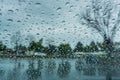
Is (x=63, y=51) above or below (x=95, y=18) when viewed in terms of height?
below

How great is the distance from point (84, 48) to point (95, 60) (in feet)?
29.3

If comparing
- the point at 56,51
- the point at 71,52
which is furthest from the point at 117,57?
the point at 56,51

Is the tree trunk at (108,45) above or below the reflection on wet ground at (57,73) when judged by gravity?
above

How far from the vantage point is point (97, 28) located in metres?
27.2

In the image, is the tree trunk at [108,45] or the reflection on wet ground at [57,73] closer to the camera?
the reflection on wet ground at [57,73]

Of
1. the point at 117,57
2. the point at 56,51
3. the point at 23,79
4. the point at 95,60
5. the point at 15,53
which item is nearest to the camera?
the point at 23,79

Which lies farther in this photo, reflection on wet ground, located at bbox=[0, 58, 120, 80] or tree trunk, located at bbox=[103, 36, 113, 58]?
tree trunk, located at bbox=[103, 36, 113, 58]

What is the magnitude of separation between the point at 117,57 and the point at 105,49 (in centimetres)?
267

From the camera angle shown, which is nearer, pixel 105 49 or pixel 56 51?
pixel 105 49

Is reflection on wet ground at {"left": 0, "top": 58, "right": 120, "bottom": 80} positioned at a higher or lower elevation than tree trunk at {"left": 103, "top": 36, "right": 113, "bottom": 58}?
lower

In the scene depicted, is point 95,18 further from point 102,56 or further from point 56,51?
point 56,51

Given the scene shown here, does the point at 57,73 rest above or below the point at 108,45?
below

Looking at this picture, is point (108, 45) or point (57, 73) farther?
point (108, 45)

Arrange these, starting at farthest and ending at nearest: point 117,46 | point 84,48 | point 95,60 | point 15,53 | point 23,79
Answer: point 15,53, point 84,48, point 117,46, point 95,60, point 23,79
